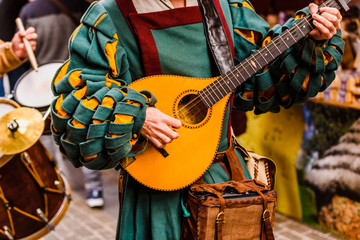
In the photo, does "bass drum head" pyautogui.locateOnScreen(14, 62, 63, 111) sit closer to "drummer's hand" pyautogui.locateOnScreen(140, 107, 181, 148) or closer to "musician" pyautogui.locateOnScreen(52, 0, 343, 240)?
"musician" pyautogui.locateOnScreen(52, 0, 343, 240)

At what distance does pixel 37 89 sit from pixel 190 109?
1698 mm

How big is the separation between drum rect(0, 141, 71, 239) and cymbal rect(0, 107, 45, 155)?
193 mm

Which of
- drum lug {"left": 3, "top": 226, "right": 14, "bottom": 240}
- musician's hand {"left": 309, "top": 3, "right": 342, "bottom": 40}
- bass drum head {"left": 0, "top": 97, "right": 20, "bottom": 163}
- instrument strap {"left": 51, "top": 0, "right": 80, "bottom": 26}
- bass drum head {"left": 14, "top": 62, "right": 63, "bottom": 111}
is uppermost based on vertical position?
musician's hand {"left": 309, "top": 3, "right": 342, "bottom": 40}

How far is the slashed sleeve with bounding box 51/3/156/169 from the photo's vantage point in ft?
4.71

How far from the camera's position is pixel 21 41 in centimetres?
307

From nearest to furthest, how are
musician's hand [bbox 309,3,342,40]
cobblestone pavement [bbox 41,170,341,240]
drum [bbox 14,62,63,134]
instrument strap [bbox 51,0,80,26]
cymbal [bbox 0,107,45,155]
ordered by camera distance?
musician's hand [bbox 309,3,342,40] < cymbal [bbox 0,107,45,155] < drum [bbox 14,62,63,134] < cobblestone pavement [bbox 41,170,341,240] < instrument strap [bbox 51,0,80,26]

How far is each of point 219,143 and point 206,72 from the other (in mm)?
292

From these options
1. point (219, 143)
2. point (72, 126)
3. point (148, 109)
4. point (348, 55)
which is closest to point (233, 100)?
point (219, 143)

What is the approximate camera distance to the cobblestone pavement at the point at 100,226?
3.67 meters

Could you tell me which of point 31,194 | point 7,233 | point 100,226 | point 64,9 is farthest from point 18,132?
point 64,9

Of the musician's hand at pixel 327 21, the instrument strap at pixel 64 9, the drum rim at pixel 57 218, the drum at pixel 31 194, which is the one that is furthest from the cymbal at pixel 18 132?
the instrument strap at pixel 64 9

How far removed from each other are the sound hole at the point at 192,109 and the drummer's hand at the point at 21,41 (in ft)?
5.63

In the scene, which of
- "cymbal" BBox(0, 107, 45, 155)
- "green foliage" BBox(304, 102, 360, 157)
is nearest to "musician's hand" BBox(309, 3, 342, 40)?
"cymbal" BBox(0, 107, 45, 155)

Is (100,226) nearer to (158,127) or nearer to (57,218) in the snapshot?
(57,218)
